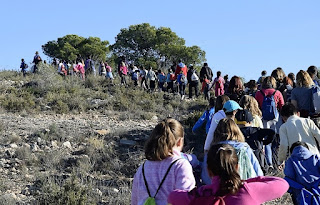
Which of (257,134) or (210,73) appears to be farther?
(210,73)

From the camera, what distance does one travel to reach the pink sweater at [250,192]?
9.91 feet

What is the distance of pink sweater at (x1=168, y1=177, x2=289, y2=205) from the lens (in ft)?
9.91

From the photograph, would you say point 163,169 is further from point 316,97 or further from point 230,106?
point 316,97

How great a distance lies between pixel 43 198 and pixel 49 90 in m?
12.7

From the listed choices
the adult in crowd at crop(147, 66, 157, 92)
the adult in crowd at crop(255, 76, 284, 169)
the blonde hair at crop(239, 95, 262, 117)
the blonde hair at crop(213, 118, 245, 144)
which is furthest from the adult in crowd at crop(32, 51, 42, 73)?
the blonde hair at crop(213, 118, 245, 144)

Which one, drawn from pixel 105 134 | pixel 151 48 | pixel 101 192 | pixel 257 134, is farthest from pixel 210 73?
pixel 151 48

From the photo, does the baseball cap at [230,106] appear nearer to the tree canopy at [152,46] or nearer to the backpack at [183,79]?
the backpack at [183,79]

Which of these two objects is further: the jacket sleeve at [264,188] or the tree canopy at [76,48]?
the tree canopy at [76,48]

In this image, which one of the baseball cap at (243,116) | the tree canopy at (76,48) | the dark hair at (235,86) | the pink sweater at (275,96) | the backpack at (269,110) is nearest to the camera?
the baseball cap at (243,116)

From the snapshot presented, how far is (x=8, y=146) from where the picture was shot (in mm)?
10531

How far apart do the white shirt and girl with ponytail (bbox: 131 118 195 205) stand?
7.80 ft

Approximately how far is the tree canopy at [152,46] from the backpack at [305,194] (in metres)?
38.9

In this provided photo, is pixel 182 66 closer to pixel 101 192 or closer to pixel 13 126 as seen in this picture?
pixel 13 126

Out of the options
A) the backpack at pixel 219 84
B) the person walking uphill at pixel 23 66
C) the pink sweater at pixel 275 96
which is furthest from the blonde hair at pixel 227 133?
the person walking uphill at pixel 23 66
